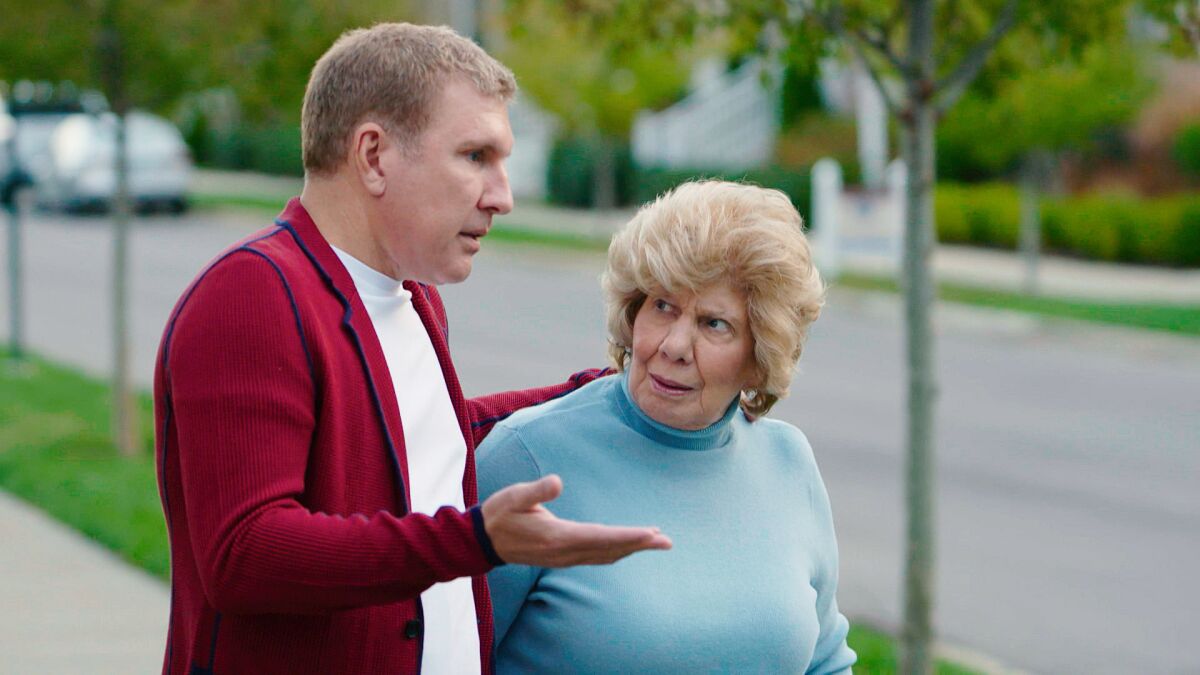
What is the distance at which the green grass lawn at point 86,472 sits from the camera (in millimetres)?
6988

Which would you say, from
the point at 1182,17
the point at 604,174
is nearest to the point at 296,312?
the point at 1182,17

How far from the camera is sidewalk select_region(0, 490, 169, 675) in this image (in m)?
5.80

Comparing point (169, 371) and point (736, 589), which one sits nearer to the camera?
point (169, 371)

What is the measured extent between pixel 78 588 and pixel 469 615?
4.47 metres

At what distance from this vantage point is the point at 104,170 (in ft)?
89.6

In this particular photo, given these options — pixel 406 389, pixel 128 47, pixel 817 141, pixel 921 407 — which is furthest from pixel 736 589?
pixel 817 141

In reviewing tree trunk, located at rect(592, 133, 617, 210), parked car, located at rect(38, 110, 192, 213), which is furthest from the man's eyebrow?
parked car, located at rect(38, 110, 192, 213)

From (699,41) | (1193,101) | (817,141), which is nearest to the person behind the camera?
(699,41)

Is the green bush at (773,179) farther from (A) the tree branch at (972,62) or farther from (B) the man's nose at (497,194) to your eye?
(B) the man's nose at (497,194)

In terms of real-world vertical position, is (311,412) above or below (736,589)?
above

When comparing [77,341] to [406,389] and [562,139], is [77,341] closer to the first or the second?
[406,389]

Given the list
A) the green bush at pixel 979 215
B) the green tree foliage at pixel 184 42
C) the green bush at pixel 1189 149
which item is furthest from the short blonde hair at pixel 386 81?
the green bush at pixel 979 215

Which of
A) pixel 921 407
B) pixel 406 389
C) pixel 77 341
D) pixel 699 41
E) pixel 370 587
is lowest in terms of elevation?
pixel 77 341

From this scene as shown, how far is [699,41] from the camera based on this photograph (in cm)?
621
